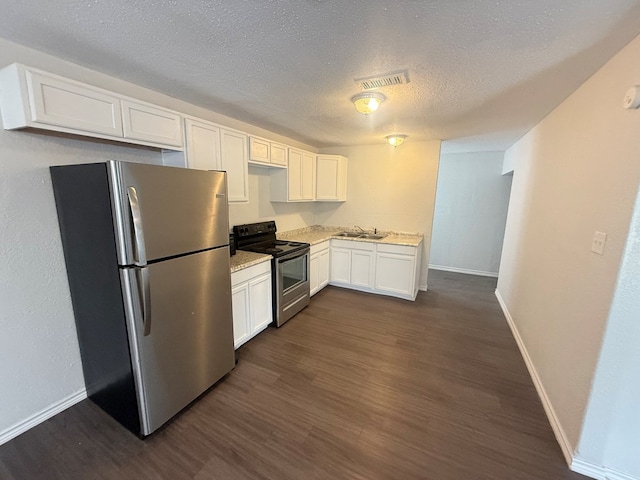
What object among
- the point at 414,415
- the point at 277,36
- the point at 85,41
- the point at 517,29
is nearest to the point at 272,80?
the point at 277,36

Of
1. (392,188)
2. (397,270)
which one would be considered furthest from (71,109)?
(392,188)

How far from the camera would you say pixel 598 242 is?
60.9 inches

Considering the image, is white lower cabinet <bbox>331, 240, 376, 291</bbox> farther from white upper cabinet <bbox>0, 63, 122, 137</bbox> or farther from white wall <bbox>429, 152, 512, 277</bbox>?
white upper cabinet <bbox>0, 63, 122, 137</bbox>

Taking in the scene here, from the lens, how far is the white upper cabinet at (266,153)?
Result: 9.81ft

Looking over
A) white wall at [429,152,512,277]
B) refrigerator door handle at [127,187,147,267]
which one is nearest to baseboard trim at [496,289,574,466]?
white wall at [429,152,512,277]

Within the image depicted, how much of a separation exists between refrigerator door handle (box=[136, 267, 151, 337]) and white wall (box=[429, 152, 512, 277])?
5.20 meters

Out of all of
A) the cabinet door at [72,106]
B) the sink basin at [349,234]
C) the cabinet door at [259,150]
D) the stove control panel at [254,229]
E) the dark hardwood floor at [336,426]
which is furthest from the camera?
the sink basin at [349,234]

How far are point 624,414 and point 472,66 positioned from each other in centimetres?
223

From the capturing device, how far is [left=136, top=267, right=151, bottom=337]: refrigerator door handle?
1.56 m

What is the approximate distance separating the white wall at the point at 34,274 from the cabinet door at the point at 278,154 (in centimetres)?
158

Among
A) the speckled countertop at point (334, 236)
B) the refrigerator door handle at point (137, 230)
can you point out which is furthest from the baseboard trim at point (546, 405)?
the refrigerator door handle at point (137, 230)

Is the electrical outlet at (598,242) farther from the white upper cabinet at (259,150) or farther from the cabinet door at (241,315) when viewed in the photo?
the white upper cabinet at (259,150)

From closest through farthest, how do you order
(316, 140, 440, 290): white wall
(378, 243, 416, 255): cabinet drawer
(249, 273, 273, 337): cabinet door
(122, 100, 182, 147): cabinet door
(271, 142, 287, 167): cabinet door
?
(122, 100, 182, 147): cabinet door < (249, 273, 273, 337): cabinet door < (271, 142, 287, 167): cabinet door < (378, 243, 416, 255): cabinet drawer < (316, 140, 440, 290): white wall

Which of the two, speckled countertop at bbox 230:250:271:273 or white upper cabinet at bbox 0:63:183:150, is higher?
white upper cabinet at bbox 0:63:183:150
